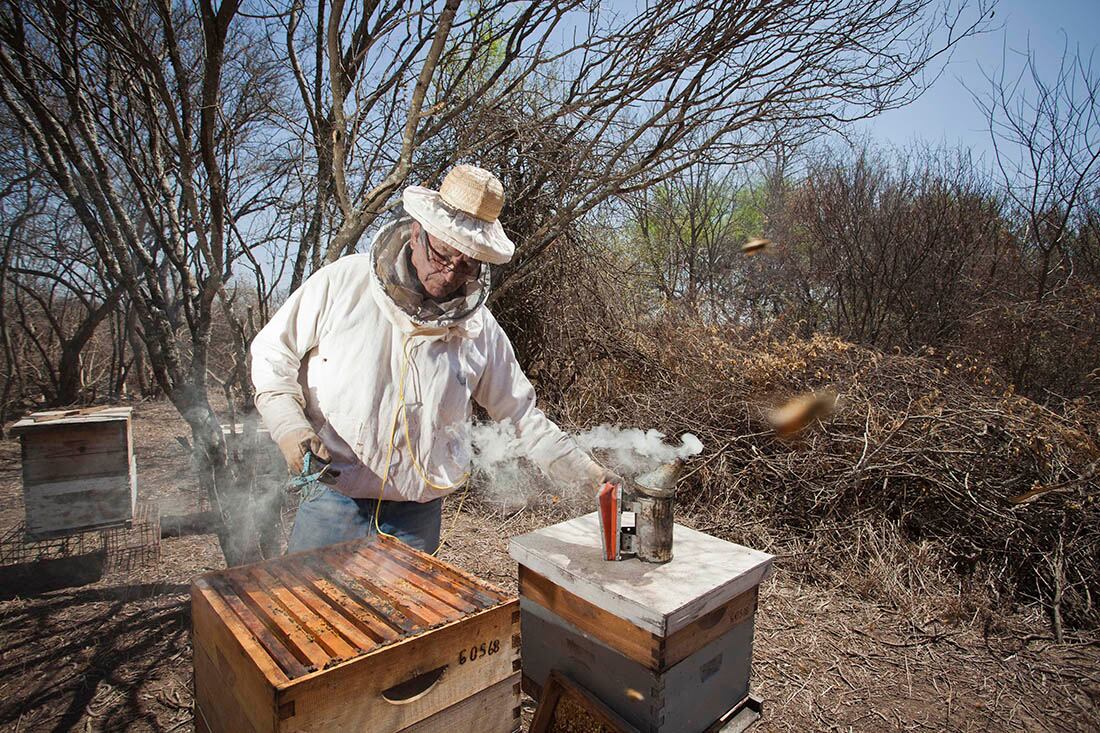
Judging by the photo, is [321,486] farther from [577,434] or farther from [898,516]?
[898,516]

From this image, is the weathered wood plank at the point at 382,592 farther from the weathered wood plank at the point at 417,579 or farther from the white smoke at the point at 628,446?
the white smoke at the point at 628,446

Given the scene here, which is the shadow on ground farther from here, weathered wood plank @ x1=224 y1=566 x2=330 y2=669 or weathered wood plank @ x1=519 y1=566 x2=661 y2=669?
weathered wood plank @ x1=519 y1=566 x2=661 y2=669

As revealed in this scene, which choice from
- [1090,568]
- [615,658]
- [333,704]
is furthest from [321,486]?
[1090,568]

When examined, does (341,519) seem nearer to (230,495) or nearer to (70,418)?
(230,495)

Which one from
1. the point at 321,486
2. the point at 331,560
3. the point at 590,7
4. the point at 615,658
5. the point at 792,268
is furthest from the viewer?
the point at 792,268

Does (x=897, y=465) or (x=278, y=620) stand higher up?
(x=278, y=620)

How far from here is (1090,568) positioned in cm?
341

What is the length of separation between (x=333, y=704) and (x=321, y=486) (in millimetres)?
931

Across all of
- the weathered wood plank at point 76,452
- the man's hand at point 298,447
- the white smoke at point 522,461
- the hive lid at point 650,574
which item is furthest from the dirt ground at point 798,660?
the man's hand at point 298,447

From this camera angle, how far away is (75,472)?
3953mm

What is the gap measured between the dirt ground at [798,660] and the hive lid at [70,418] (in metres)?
1.01

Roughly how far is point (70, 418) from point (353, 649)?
13.1 feet

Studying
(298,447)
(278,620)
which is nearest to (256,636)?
(278,620)

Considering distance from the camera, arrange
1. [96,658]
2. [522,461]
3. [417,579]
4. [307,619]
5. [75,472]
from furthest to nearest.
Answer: [522,461], [75,472], [96,658], [417,579], [307,619]
